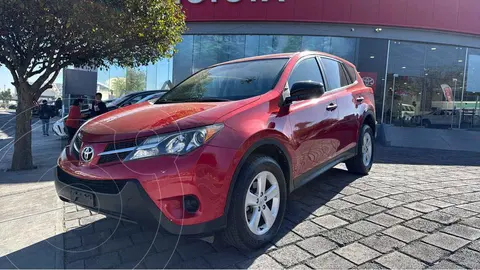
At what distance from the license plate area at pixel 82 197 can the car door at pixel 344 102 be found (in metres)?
2.67

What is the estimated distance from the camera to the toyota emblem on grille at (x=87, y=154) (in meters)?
2.41

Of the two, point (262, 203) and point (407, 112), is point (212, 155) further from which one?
point (407, 112)

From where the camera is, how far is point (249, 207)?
2607 millimetres

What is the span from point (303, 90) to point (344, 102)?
4.81ft

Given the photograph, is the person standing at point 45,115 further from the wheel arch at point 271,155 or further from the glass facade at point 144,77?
the wheel arch at point 271,155

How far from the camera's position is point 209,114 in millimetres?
2414

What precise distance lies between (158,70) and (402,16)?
11.3 metres

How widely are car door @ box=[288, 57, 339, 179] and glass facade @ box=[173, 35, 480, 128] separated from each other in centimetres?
1091

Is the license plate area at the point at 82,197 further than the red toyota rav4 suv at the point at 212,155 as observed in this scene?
Yes

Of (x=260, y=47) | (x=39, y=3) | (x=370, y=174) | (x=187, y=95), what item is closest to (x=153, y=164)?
(x=187, y=95)

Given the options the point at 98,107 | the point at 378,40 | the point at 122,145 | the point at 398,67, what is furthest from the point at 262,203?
the point at 398,67

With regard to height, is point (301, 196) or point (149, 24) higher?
point (149, 24)

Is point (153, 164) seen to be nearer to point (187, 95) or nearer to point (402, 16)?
point (187, 95)

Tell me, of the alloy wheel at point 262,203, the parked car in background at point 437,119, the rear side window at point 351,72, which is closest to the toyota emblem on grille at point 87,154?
the alloy wheel at point 262,203
